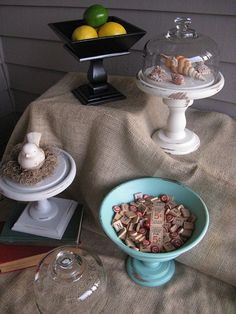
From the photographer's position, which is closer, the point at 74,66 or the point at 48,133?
the point at 48,133

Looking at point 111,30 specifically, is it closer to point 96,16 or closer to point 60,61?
point 96,16

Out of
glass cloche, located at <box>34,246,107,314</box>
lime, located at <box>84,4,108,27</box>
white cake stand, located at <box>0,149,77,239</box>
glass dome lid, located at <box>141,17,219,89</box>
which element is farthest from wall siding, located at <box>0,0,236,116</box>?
glass cloche, located at <box>34,246,107,314</box>

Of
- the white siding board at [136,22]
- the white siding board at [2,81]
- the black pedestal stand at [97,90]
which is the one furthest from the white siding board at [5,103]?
the black pedestal stand at [97,90]

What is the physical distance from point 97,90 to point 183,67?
250 millimetres

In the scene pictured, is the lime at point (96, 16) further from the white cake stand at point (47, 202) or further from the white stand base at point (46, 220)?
the white stand base at point (46, 220)

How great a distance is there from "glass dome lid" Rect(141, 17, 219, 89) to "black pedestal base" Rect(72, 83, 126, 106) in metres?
0.11

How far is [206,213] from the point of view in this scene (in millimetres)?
698

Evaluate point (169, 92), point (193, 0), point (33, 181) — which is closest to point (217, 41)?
point (193, 0)

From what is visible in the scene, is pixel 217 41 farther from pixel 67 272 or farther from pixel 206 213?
pixel 67 272

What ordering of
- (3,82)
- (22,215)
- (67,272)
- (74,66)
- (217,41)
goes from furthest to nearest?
(3,82) < (74,66) < (217,41) < (22,215) < (67,272)

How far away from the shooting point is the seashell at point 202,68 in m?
0.77

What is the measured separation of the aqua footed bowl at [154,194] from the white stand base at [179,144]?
0.32ft

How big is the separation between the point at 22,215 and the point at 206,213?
462mm

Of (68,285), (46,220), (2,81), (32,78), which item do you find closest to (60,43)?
(32,78)
